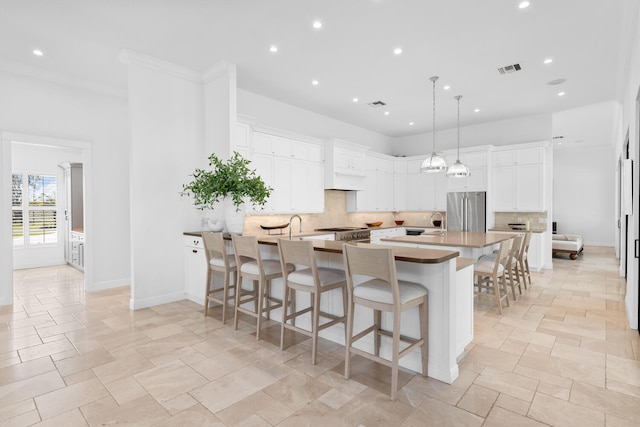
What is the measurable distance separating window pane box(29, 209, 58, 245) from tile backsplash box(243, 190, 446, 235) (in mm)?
4899

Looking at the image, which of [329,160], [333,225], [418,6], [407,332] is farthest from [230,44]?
[333,225]

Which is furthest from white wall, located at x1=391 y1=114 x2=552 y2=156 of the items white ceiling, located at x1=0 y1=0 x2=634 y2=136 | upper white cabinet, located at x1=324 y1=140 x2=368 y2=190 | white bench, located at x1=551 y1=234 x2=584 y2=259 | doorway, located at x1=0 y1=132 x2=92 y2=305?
doorway, located at x1=0 y1=132 x2=92 y2=305

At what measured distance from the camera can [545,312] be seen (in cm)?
404

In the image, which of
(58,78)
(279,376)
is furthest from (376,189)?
(58,78)

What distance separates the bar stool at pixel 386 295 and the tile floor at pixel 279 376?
0.24 m

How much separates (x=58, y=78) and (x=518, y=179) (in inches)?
320

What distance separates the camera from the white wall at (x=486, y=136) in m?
6.94

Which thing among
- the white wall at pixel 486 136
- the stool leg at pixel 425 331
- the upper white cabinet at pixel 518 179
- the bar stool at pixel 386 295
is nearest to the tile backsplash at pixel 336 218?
the upper white cabinet at pixel 518 179

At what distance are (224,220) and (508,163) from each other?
5.79m

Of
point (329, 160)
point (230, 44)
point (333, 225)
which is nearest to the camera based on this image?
point (230, 44)

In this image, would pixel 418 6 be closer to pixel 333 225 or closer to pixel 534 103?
pixel 534 103

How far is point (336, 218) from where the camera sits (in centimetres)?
736

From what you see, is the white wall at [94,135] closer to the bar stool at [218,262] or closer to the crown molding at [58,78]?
the crown molding at [58,78]

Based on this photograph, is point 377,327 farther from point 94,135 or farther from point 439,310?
point 94,135
